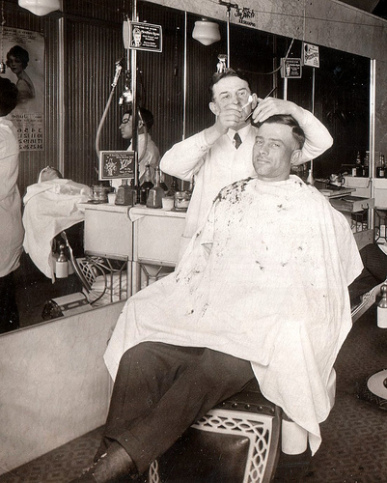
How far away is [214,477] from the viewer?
192cm

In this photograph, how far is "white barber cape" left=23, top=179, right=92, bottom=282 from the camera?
2.21 metres

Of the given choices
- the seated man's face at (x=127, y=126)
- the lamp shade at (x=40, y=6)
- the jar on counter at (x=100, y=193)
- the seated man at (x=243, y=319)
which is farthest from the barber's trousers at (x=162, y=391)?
the lamp shade at (x=40, y=6)

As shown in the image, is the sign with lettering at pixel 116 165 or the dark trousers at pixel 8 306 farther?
the sign with lettering at pixel 116 165

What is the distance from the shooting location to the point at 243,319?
6.81ft

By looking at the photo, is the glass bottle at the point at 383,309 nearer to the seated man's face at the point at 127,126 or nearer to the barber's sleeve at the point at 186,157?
the barber's sleeve at the point at 186,157

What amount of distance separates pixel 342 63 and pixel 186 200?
80.0 inches

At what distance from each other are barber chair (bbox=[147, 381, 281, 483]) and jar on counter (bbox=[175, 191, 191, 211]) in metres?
1.06

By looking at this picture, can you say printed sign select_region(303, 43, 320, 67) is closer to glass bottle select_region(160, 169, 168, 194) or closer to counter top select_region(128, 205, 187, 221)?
glass bottle select_region(160, 169, 168, 194)

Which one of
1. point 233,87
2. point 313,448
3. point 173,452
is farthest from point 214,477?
point 233,87

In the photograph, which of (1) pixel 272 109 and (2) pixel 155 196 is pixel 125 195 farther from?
(1) pixel 272 109

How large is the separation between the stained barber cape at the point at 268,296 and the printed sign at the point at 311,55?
1.68 meters

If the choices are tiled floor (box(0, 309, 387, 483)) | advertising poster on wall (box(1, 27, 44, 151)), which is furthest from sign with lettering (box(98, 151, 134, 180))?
tiled floor (box(0, 309, 387, 483))

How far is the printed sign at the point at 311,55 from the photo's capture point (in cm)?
371

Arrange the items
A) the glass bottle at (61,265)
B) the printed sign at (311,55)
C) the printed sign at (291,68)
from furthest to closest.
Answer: the printed sign at (311,55) → the printed sign at (291,68) → the glass bottle at (61,265)
